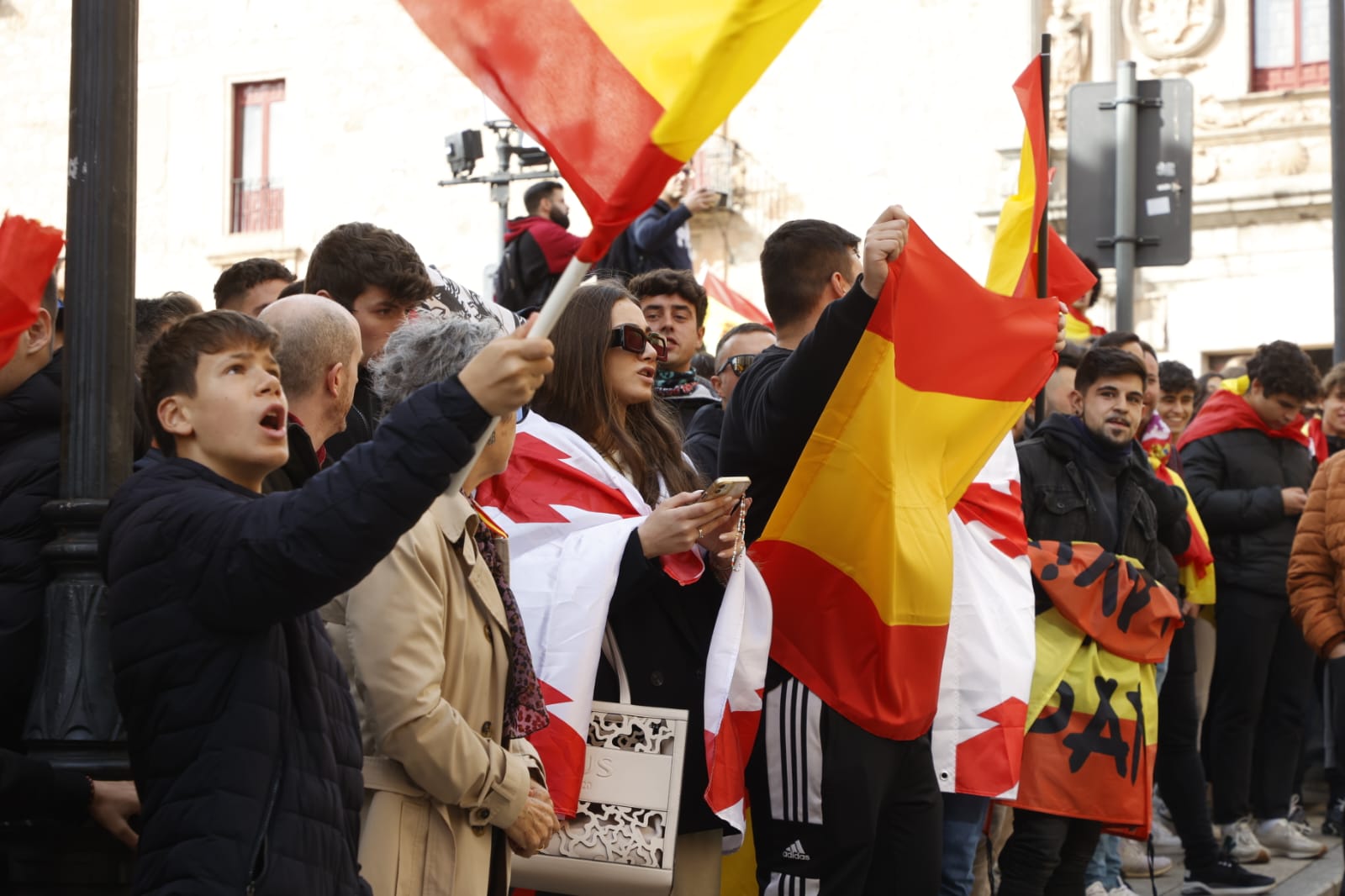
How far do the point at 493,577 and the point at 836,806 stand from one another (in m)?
1.10

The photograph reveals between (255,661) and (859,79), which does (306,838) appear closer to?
(255,661)

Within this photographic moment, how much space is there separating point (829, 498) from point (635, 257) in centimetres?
480

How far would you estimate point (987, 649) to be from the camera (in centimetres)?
507

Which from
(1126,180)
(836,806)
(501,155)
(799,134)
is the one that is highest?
(799,134)

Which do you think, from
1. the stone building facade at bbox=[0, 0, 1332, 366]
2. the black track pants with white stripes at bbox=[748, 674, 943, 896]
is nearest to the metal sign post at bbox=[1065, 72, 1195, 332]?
the black track pants with white stripes at bbox=[748, 674, 943, 896]

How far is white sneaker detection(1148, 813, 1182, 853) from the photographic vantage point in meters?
7.99

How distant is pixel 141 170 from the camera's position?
25328 mm

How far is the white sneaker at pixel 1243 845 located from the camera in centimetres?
747

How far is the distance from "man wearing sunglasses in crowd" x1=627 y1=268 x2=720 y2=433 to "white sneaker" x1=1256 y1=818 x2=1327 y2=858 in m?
3.34

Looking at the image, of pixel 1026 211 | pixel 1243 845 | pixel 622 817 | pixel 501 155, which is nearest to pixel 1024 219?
pixel 1026 211

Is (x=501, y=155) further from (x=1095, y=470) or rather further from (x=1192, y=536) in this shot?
(x=1095, y=470)

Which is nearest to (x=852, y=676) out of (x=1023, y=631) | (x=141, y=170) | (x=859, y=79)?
(x=1023, y=631)

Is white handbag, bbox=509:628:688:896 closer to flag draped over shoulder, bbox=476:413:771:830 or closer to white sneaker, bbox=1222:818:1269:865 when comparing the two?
flag draped over shoulder, bbox=476:413:771:830

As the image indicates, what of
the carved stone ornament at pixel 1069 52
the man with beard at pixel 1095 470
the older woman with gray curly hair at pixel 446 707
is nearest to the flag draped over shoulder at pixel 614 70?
the older woman with gray curly hair at pixel 446 707
